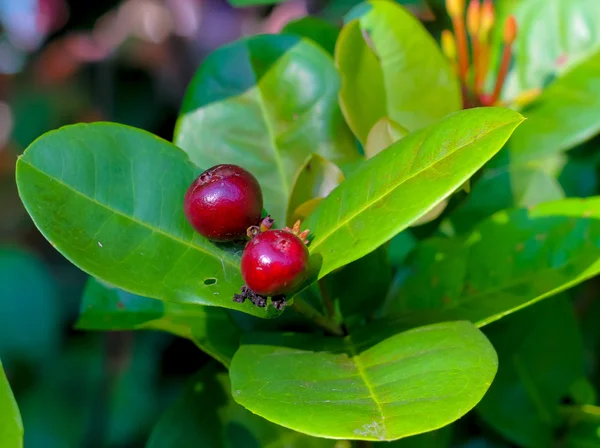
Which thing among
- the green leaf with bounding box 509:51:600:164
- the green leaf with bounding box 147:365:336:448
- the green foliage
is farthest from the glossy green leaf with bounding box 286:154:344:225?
the green leaf with bounding box 509:51:600:164

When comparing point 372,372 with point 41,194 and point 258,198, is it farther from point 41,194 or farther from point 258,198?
point 41,194

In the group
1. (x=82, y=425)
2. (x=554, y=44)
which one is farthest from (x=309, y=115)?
(x=82, y=425)

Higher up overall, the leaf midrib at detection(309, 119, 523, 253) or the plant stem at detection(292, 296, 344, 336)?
the leaf midrib at detection(309, 119, 523, 253)

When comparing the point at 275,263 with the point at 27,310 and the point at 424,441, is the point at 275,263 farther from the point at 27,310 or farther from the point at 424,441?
the point at 27,310

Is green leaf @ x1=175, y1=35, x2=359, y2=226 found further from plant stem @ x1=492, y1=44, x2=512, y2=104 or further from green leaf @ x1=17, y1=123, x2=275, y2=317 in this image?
plant stem @ x1=492, y1=44, x2=512, y2=104

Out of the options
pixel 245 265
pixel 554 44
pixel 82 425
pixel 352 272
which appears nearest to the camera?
pixel 245 265

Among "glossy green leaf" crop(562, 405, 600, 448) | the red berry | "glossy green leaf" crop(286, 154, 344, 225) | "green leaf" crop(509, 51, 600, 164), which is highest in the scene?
the red berry

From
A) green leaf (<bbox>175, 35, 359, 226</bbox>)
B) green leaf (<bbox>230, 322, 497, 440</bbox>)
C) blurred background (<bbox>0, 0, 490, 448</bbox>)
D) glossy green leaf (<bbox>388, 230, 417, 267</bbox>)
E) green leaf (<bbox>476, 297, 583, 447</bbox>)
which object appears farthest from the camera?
blurred background (<bbox>0, 0, 490, 448</bbox>)
